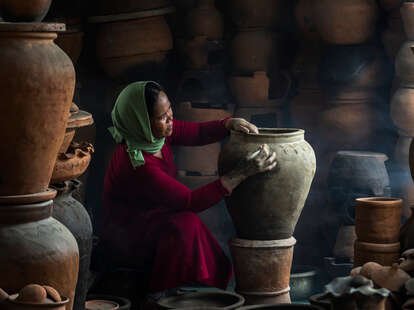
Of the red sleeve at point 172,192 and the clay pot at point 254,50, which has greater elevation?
the clay pot at point 254,50

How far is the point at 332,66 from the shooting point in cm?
639

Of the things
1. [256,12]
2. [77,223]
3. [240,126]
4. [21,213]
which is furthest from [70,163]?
[256,12]

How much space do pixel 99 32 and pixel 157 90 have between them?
160cm

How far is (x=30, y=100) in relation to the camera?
3549 millimetres

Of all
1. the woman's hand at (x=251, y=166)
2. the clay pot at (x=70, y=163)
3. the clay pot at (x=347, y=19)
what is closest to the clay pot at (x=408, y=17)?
the clay pot at (x=347, y=19)

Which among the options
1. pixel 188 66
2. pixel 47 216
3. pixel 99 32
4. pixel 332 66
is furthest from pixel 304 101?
pixel 47 216

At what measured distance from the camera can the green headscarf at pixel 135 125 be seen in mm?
5031

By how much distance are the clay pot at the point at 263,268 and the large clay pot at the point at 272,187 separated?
7cm

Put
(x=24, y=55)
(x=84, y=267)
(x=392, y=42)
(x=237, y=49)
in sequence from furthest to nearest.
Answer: (x=237, y=49) < (x=392, y=42) < (x=84, y=267) < (x=24, y=55)

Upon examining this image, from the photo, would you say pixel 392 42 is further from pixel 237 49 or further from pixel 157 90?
pixel 157 90

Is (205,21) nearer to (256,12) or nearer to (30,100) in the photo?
(256,12)

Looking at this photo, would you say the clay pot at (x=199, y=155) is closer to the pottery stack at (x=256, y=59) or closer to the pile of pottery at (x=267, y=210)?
the pottery stack at (x=256, y=59)

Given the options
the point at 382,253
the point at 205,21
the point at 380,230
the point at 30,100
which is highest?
the point at 205,21

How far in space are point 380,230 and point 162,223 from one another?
3.94ft
